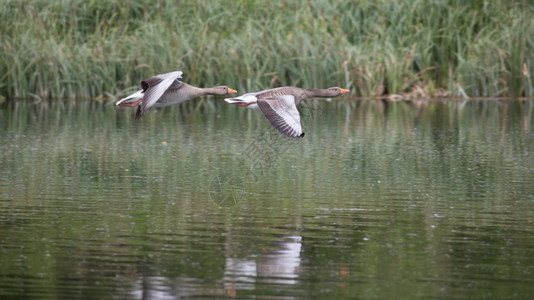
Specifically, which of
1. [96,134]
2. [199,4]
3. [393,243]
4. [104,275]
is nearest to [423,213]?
[393,243]

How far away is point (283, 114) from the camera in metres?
14.0

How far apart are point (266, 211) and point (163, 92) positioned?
2.02 meters

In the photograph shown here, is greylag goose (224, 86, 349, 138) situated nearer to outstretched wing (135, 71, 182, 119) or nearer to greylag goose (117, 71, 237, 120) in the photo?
greylag goose (117, 71, 237, 120)

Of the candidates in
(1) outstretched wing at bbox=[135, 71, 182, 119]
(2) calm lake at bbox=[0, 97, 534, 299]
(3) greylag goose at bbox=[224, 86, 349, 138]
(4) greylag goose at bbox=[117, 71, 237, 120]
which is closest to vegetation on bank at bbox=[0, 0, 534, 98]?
(2) calm lake at bbox=[0, 97, 534, 299]

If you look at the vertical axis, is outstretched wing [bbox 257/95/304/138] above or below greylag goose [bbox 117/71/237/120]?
below

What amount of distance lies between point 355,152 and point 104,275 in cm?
1093

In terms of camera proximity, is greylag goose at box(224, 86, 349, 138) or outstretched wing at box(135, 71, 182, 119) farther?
outstretched wing at box(135, 71, 182, 119)

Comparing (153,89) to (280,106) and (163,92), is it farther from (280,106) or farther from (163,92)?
(280,106)

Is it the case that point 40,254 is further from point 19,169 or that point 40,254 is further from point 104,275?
point 19,169

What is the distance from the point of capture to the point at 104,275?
9883 millimetres

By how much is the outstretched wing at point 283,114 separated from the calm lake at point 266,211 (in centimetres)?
98

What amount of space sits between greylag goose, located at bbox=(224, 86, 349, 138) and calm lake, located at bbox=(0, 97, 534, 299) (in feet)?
3.30

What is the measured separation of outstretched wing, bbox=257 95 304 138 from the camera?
44.6 ft

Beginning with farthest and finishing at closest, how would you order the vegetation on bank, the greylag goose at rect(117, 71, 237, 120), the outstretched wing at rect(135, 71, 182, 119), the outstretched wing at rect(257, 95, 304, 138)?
the vegetation on bank
the greylag goose at rect(117, 71, 237, 120)
the outstretched wing at rect(135, 71, 182, 119)
the outstretched wing at rect(257, 95, 304, 138)
